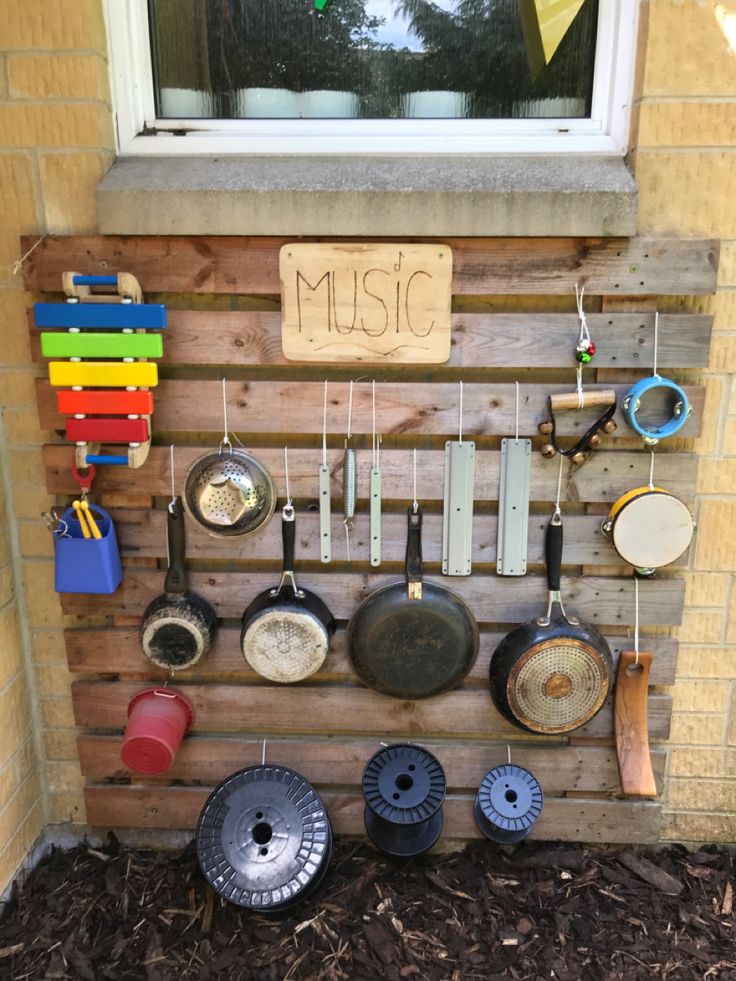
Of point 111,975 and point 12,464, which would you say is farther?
point 12,464

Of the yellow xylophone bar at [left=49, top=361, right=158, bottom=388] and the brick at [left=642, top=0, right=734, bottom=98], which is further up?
the brick at [left=642, top=0, right=734, bottom=98]

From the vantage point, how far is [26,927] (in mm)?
1834

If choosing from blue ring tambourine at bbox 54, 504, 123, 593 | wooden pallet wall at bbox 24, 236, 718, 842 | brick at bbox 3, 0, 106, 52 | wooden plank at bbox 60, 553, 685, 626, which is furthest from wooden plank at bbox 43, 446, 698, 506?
brick at bbox 3, 0, 106, 52

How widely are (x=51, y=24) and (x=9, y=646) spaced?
4.96 feet

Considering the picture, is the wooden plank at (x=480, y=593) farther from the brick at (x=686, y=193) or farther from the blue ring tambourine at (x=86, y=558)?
the brick at (x=686, y=193)

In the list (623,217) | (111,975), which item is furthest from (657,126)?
(111,975)

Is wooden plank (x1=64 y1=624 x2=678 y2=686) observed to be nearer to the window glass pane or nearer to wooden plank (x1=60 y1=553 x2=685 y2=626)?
wooden plank (x1=60 y1=553 x2=685 y2=626)

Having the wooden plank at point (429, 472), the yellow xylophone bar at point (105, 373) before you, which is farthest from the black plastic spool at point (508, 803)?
the yellow xylophone bar at point (105, 373)

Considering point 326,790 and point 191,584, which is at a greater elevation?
point 191,584

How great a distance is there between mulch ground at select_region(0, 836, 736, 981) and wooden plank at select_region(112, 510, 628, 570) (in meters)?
0.84

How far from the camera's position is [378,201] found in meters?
1.67

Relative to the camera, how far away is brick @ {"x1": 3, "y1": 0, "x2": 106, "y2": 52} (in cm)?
166

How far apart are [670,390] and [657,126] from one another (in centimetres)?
60

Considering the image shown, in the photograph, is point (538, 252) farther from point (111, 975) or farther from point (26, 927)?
point (26, 927)
